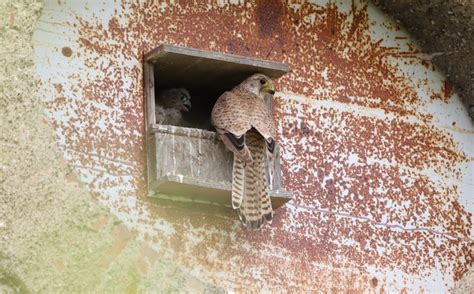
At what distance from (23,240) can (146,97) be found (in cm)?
89

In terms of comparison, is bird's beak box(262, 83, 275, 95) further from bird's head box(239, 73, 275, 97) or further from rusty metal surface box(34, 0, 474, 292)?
rusty metal surface box(34, 0, 474, 292)

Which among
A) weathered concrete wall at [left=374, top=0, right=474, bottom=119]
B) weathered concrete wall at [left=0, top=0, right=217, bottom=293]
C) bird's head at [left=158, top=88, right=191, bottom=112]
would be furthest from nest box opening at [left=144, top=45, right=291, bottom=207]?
weathered concrete wall at [left=374, top=0, right=474, bottom=119]

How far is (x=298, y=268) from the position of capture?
18.9 ft

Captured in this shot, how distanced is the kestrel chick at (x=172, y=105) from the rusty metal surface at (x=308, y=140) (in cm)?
38

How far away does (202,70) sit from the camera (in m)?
5.93

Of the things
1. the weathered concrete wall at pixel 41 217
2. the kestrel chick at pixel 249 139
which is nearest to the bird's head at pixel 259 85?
the kestrel chick at pixel 249 139

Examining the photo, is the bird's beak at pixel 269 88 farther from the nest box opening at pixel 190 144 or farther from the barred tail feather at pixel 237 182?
the barred tail feather at pixel 237 182

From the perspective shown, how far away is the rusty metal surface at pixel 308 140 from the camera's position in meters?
5.50

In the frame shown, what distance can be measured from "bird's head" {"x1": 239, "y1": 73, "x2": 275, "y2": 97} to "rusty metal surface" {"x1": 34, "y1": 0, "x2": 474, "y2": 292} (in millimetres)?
140

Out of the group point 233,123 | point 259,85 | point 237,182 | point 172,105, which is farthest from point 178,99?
point 237,182

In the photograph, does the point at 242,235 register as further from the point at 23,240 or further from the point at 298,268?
the point at 23,240

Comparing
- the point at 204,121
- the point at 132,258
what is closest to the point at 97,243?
the point at 132,258

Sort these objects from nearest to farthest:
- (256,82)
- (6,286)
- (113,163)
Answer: (6,286) → (113,163) → (256,82)

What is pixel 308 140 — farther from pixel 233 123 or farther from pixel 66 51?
pixel 66 51
